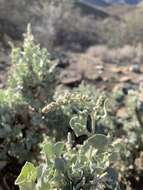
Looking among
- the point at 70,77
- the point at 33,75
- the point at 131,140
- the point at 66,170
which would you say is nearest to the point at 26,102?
the point at 33,75

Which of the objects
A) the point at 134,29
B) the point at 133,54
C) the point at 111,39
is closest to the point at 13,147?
the point at 133,54

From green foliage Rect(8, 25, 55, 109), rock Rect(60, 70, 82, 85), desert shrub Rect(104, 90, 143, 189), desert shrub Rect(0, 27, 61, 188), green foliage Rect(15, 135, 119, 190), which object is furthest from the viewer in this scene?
rock Rect(60, 70, 82, 85)

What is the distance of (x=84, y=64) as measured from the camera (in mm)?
9367

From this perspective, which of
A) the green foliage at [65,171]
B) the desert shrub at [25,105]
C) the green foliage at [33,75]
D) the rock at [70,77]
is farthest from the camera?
the rock at [70,77]

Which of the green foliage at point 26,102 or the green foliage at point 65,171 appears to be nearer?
the green foliage at point 65,171

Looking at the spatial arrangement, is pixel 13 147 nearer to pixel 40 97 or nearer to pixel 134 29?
pixel 40 97

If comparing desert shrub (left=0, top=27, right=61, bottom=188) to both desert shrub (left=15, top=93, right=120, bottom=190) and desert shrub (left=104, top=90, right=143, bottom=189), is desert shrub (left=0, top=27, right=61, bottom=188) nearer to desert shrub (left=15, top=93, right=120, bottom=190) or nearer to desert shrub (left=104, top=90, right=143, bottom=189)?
desert shrub (left=104, top=90, right=143, bottom=189)

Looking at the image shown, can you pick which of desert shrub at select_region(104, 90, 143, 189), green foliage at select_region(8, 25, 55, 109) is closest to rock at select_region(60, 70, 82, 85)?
desert shrub at select_region(104, 90, 143, 189)

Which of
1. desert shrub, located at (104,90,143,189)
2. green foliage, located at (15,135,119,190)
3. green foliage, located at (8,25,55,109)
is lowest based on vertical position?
desert shrub, located at (104,90,143,189)

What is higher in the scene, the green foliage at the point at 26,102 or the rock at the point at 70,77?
the green foliage at the point at 26,102

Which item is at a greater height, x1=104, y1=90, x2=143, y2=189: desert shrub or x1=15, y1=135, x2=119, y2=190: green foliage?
x1=15, y1=135, x2=119, y2=190: green foliage

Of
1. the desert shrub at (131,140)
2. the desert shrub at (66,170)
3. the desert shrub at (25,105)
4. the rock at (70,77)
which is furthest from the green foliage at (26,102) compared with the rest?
the rock at (70,77)

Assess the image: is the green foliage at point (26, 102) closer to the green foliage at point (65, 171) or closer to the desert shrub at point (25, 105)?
the desert shrub at point (25, 105)

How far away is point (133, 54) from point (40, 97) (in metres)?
10.6
